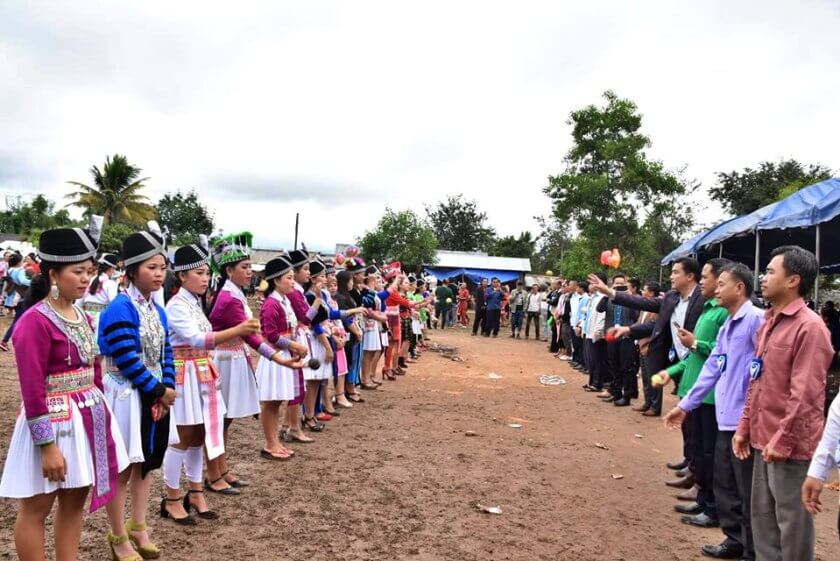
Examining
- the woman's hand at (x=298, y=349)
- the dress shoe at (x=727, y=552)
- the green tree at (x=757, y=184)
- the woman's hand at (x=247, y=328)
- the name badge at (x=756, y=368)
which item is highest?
the green tree at (x=757, y=184)

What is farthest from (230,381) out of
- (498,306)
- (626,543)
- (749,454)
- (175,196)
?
(175,196)

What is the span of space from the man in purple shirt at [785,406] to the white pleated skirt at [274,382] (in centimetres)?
384

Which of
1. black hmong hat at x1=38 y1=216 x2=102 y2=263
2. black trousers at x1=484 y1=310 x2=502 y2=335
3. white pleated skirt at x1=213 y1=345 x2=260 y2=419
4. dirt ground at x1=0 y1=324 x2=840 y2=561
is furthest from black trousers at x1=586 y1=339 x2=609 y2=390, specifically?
black trousers at x1=484 y1=310 x2=502 y2=335

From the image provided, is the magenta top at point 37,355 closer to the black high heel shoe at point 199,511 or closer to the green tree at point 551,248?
the black high heel shoe at point 199,511

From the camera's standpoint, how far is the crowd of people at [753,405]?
121 inches

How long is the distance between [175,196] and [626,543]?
1927 inches

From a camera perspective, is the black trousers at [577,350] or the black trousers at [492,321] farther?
the black trousers at [492,321]

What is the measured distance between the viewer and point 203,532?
4.11 metres

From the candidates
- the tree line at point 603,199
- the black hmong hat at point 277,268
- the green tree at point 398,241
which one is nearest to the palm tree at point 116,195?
the tree line at point 603,199

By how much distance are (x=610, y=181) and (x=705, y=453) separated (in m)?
24.2

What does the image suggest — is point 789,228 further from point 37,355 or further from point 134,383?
point 37,355

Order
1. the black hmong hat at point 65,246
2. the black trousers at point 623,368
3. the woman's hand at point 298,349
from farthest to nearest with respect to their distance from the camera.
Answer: the black trousers at point 623,368 → the woman's hand at point 298,349 → the black hmong hat at point 65,246

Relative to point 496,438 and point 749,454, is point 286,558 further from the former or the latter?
point 496,438

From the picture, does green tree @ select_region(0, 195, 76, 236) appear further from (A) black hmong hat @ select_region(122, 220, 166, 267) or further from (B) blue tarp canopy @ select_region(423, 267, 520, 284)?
(A) black hmong hat @ select_region(122, 220, 166, 267)
